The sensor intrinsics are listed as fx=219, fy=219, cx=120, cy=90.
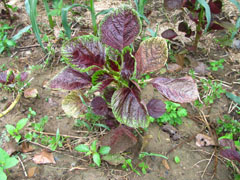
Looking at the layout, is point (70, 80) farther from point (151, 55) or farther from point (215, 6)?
point (215, 6)

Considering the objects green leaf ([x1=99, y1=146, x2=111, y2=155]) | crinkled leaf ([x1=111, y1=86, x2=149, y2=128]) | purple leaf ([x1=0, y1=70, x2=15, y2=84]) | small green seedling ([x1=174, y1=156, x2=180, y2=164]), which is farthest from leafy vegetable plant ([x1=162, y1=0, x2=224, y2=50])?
purple leaf ([x1=0, y1=70, x2=15, y2=84])

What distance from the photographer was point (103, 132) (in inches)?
60.2

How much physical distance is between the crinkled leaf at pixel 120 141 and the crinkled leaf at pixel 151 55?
42 cm

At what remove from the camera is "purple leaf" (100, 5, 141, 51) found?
106cm

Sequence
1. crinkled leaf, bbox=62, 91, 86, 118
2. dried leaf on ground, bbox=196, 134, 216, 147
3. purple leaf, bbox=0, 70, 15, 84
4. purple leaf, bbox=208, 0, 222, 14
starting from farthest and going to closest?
1. purple leaf, bbox=208, 0, 222, 14
2. purple leaf, bbox=0, 70, 15, 84
3. dried leaf on ground, bbox=196, 134, 216, 147
4. crinkled leaf, bbox=62, 91, 86, 118

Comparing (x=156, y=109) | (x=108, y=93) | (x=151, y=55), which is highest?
(x=151, y=55)

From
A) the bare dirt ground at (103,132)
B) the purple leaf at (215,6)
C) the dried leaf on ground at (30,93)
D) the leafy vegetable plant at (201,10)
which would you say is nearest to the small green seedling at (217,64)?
the bare dirt ground at (103,132)

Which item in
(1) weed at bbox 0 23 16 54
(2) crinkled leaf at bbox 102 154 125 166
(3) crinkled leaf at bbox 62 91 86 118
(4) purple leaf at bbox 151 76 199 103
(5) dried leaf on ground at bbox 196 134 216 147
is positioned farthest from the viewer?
(1) weed at bbox 0 23 16 54

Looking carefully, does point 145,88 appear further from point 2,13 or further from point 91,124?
point 2,13

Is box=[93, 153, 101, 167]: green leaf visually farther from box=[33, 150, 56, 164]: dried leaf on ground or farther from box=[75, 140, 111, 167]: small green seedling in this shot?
box=[33, 150, 56, 164]: dried leaf on ground

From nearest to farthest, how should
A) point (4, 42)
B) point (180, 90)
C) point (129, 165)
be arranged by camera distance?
point (180, 90)
point (129, 165)
point (4, 42)

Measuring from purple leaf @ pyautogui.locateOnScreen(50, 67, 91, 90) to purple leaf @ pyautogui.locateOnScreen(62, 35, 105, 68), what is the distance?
0.12 m

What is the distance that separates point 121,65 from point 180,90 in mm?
332

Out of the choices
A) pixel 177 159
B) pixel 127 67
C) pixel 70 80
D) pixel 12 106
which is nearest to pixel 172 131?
pixel 177 159
